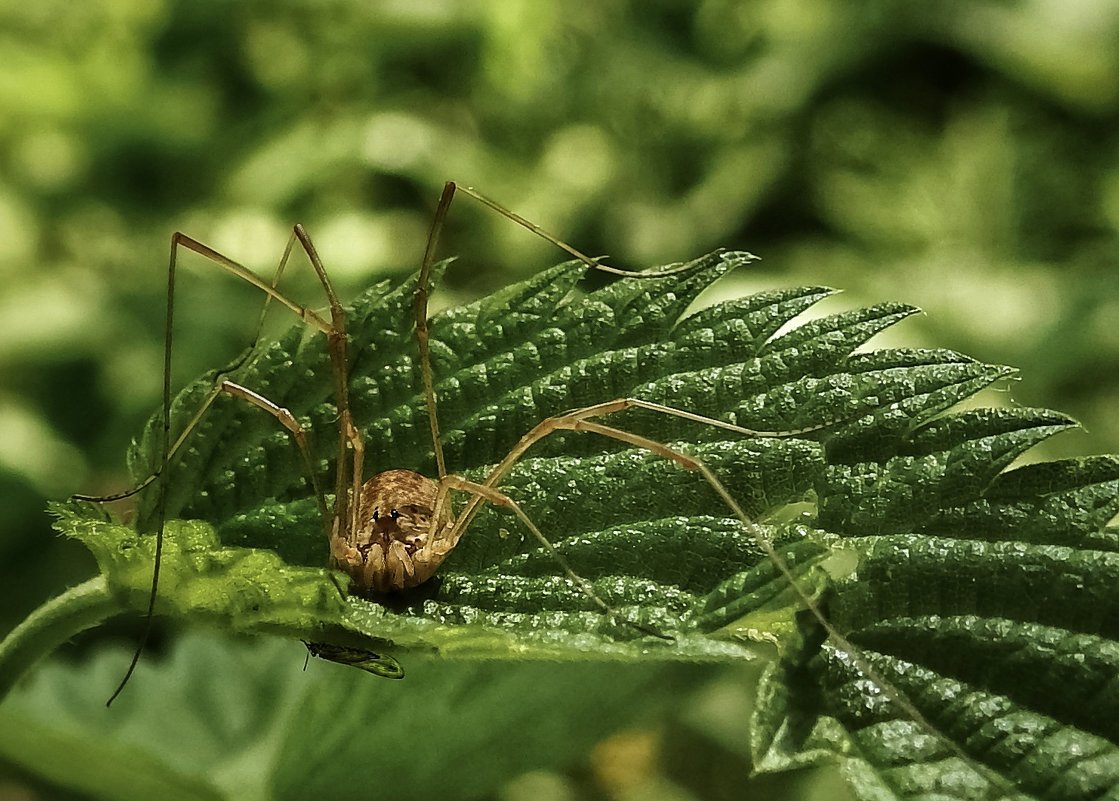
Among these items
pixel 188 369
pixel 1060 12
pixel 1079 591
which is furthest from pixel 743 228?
pixel 1079 591

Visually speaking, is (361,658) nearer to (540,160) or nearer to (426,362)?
(426,362)

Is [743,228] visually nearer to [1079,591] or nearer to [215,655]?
[215,655]

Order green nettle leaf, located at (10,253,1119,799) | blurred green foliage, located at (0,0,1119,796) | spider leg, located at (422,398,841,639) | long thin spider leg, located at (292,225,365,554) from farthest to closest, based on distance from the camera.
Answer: blurred green foliage, located at (0,0,1119,796) < long thin spider leg, located at (292,225,365,554) < spider leg, located at (422,398,841,639) < green nettle leaf, located at (10,253,1119,799)

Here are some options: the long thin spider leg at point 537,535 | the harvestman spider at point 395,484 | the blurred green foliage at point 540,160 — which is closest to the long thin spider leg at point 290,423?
the harvestman spider at point 395,484

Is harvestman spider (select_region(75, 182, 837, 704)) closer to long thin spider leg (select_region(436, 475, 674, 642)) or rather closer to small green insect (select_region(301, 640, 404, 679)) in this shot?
long thin spider leg (select_region(436, 475, 674, 642))

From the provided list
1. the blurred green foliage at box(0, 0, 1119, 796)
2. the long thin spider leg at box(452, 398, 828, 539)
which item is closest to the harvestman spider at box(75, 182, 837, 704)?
the long thin spider leg at box(452, 398, 828, 539)

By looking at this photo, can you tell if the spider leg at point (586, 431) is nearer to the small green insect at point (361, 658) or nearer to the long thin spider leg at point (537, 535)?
the long thin spider leg at point (537, 535)
